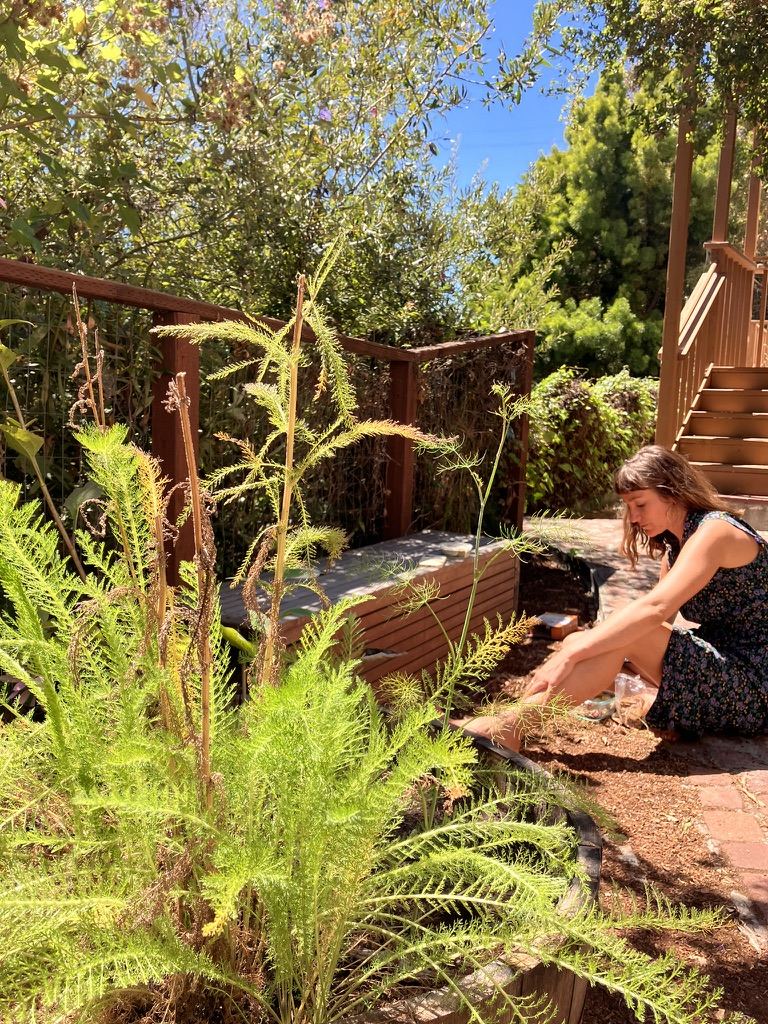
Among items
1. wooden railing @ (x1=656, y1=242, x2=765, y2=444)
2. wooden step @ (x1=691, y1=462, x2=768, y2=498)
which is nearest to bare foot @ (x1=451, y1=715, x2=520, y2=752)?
wooden step @ (x1=691, y1=462, x2=768, y2=498)

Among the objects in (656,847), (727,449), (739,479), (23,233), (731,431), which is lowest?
(656,847)

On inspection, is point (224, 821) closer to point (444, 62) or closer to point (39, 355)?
point (39, 355)

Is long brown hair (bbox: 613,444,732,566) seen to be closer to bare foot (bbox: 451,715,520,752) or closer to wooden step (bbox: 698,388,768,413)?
bare foot (bbox: 451,715,520,752)

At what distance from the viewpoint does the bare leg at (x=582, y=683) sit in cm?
239

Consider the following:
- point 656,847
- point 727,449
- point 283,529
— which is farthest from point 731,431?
point 283,529

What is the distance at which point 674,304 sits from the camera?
7.30 m

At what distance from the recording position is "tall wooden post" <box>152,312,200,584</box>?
288 centimetres

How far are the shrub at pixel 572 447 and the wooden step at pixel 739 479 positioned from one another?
1574 millimetres

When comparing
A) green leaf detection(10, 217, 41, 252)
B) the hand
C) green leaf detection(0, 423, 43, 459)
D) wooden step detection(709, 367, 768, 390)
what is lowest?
the hand

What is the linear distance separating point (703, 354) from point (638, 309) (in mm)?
12341

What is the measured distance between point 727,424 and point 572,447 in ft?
6.58

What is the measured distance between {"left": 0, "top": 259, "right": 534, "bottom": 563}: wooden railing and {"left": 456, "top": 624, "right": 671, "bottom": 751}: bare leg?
1131 mm

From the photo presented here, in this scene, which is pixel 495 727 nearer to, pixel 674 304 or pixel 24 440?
pixel 24 440

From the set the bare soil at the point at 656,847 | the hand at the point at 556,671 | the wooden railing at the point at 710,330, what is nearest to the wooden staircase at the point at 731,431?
the wooden railing at the point at 710,330
